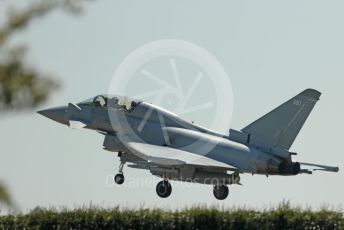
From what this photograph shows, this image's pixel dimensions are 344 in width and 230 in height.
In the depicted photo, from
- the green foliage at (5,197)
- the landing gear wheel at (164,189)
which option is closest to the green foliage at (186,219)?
the green foliage at (5,197)

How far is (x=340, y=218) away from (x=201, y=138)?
16.5 m

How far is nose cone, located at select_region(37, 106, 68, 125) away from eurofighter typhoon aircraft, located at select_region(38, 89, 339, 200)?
0.04m

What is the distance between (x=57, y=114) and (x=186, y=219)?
18117mm

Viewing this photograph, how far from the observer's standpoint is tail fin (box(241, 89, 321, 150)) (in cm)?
3378

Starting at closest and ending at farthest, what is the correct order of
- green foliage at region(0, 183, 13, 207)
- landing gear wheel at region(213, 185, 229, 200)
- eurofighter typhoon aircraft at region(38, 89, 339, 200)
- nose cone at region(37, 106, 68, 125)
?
green foliage at region(0, 183, 13, 207), eurofighter typhoon aircraft at region(38, 89, 339, 200), landing gear wheel at region(213, 185, 229, 200), nose cone at region(37, 106, 68, 125)

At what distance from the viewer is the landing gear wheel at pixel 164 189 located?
34.0 meters

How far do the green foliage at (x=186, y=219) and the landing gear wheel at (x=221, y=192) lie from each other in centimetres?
1418

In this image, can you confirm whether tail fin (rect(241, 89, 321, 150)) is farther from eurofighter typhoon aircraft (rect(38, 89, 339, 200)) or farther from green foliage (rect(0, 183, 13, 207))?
green foliage (rect(0, 183, 13, 207))

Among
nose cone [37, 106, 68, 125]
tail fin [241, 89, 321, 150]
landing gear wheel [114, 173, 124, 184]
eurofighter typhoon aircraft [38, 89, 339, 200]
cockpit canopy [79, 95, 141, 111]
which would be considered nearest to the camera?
eurofighter typhoon aircraft [38, 89, 339, 200]

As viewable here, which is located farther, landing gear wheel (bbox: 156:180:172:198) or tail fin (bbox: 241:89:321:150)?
landing gear wheel (bbox: 156:180:172:198)

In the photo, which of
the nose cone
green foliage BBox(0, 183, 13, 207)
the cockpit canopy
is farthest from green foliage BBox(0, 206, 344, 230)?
the nose cone

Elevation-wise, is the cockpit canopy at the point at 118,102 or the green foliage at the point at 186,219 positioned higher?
the cockpit canopy at the point at 118,102

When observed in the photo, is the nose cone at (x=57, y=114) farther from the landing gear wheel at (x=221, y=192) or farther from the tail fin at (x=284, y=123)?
the tail fin at (x=284, y=123)

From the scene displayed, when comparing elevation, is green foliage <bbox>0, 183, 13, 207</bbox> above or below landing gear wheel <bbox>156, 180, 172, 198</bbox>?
below
